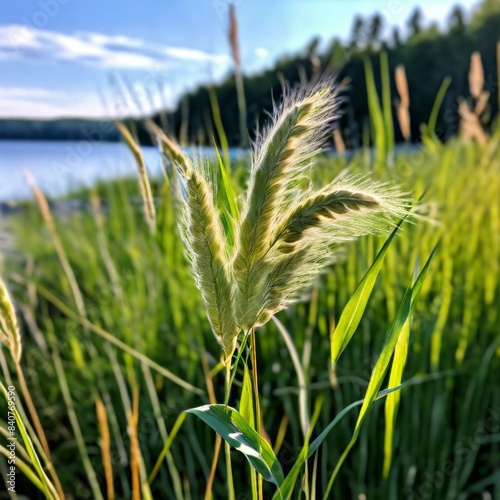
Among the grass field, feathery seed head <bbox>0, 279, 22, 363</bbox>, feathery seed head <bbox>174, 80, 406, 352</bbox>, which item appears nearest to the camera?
feathery seed head <bbox>174, 80, 406, 352</bbox>

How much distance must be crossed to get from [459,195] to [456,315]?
72 centimetres

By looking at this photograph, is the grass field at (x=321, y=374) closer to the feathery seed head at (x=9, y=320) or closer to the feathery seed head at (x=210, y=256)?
the feathery seed head at (x=9, y=320)

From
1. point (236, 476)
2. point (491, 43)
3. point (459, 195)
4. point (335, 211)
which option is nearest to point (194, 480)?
point (236, 476)

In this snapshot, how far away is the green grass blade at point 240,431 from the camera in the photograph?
2.15 ft

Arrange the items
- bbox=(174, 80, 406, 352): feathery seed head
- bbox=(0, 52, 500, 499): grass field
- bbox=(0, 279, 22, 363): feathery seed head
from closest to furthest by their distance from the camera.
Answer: bbox=(174, 80, 406, 352): feathery seed head
bbox=(0, 279, 22, 363): feathery seed head
bbox=(0, 52, 500, 499): grass field

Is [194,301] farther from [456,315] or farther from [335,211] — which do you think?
[335,211]

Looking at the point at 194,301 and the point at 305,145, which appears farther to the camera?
the point at 194,301

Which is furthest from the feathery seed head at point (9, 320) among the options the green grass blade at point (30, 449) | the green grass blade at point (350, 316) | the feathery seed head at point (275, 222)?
the green grass blade at point (350, 316)

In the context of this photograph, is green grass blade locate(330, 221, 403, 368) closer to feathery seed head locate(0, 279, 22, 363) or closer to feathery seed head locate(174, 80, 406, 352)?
feathery seed head locate(174, 80, 406, 352)

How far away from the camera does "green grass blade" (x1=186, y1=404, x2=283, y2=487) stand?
2.15ft

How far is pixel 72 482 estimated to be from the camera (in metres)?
1.94

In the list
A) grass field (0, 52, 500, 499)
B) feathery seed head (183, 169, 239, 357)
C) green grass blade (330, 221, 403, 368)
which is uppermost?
feathery seed head (183, 169, 239, 357)

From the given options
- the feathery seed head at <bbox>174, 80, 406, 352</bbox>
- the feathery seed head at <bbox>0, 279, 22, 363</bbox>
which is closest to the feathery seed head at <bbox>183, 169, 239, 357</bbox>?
the feathery seed head at <bbox>174, 80, 406, 352</bbox>

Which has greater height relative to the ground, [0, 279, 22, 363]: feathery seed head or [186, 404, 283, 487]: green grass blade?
[0, 279, 22, 363]: feathery seed head
